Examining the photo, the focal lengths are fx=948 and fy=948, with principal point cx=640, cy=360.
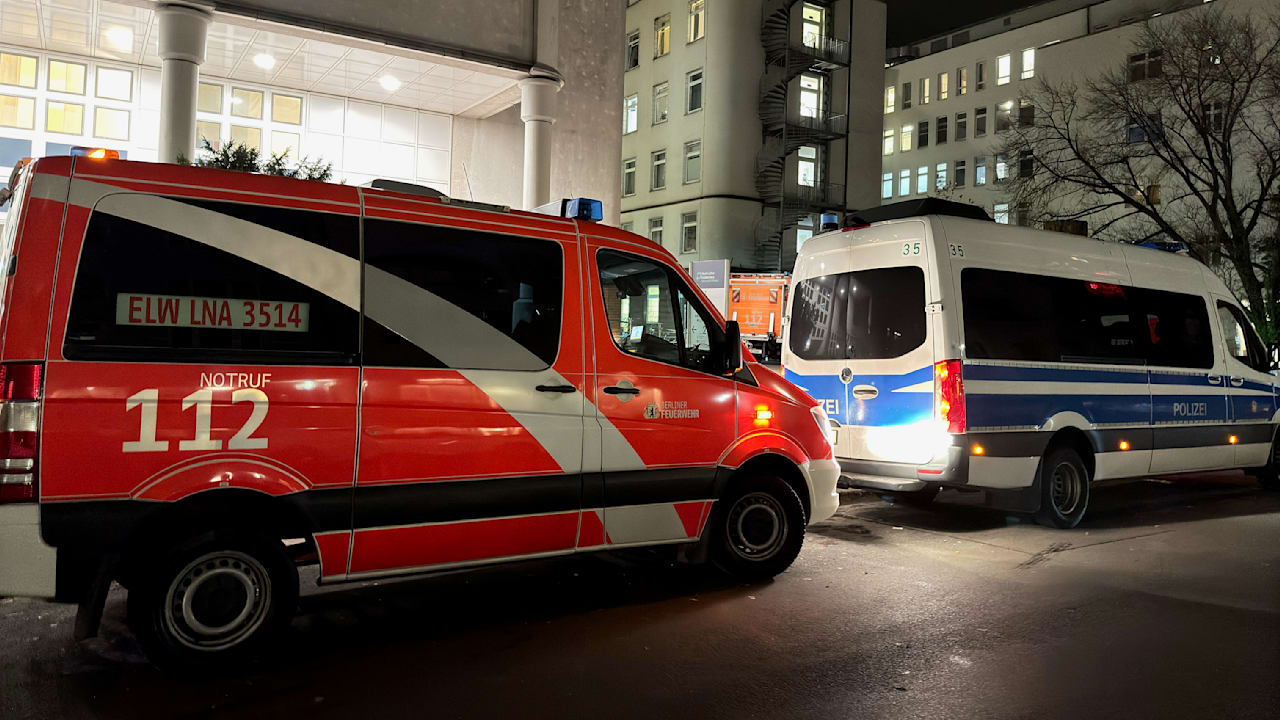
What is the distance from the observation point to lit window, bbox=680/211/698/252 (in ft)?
121

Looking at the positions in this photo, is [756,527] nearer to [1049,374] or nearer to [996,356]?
[996,356]

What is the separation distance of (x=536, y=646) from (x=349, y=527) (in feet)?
3.81

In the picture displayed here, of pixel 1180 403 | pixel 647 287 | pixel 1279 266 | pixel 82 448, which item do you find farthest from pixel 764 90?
pixel 82 448

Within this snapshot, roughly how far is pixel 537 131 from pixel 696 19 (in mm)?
21163

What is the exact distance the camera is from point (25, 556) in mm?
4074

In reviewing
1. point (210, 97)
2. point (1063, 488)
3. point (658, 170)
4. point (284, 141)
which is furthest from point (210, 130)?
point (658, 170)

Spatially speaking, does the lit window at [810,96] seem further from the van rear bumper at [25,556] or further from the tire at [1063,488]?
the van rear bumper at [25,556]

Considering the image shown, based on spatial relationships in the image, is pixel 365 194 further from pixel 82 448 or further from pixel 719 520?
pixel 719 520

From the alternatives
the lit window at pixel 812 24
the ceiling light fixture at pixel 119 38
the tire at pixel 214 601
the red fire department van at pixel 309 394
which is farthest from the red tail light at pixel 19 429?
the lit window at pixel 812 24

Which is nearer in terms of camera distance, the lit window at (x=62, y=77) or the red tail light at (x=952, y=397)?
the red tail light at (x=952, y=397)

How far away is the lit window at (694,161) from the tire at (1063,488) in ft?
94.6

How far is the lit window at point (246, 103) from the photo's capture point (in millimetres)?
19688

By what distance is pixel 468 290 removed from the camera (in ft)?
17.2

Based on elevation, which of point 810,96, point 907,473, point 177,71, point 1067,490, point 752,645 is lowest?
point 752,645
